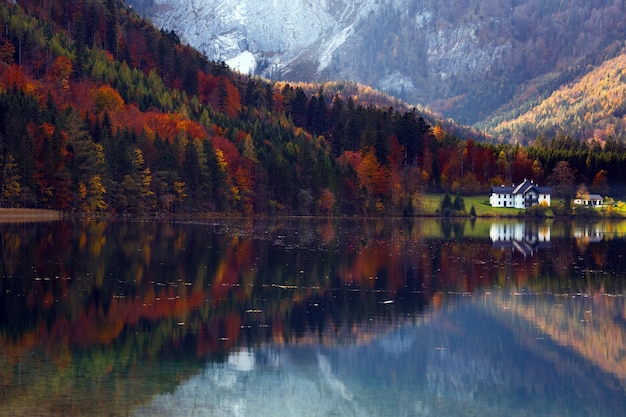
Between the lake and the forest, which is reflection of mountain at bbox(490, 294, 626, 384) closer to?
the lake

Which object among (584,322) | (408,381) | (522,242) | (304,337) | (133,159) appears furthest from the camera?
(133,159)

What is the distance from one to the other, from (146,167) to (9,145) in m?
32.7

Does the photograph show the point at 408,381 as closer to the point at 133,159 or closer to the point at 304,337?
the point at 304,337

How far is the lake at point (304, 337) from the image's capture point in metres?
28.3

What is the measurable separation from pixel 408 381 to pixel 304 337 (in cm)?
723

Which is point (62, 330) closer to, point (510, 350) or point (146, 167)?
point (510, 350)

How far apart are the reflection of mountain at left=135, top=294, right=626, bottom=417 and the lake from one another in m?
0.09

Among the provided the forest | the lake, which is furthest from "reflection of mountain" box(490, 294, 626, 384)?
the forest

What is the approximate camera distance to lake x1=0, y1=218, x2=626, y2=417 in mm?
28281

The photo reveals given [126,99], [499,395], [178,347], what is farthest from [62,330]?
[126,99]

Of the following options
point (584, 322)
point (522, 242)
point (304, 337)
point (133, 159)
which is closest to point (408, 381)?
point (304, 337)

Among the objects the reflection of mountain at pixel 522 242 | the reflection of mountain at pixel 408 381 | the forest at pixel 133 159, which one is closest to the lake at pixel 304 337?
the reflection of mountain at pixel 408 381

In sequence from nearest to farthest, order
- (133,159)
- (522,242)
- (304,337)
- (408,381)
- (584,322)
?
(408,381)
(304,337)
(584,322)
(522,242)
(133,159)

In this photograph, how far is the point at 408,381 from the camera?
3069 cm
